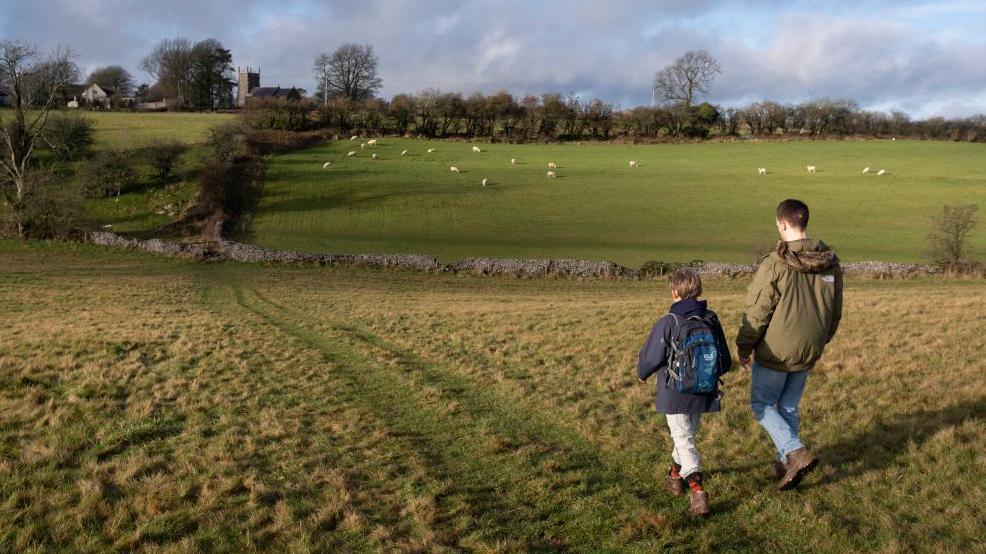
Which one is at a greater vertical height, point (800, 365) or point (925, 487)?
point (800, 365)

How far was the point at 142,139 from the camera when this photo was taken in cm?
6394

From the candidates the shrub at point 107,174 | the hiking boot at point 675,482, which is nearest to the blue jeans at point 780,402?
the hiking boot at point 675,482

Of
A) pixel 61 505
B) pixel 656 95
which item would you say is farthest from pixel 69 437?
pixel 656 95

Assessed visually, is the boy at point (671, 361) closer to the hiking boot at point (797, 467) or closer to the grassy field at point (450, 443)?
the grassy field at point (450, 443)

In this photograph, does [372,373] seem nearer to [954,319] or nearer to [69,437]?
[69,437]

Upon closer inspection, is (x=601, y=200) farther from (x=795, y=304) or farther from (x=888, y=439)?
(x=795, y=304)

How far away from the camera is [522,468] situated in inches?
264

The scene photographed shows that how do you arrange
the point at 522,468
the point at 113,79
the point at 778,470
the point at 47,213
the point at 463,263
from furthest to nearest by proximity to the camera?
1. the point at 113,79
2. the point at 47,213
3. the point at 463,263
4. the point at 522,468
5. the point at 778,470

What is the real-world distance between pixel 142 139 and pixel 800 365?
70742 mm

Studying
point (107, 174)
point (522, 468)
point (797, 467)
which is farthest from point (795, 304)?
point (107, 174)

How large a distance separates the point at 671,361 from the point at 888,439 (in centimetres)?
328

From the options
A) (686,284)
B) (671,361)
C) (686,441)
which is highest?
(686,284)

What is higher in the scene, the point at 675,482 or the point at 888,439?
the point at 888,439

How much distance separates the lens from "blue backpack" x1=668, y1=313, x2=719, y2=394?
5.48 meters
